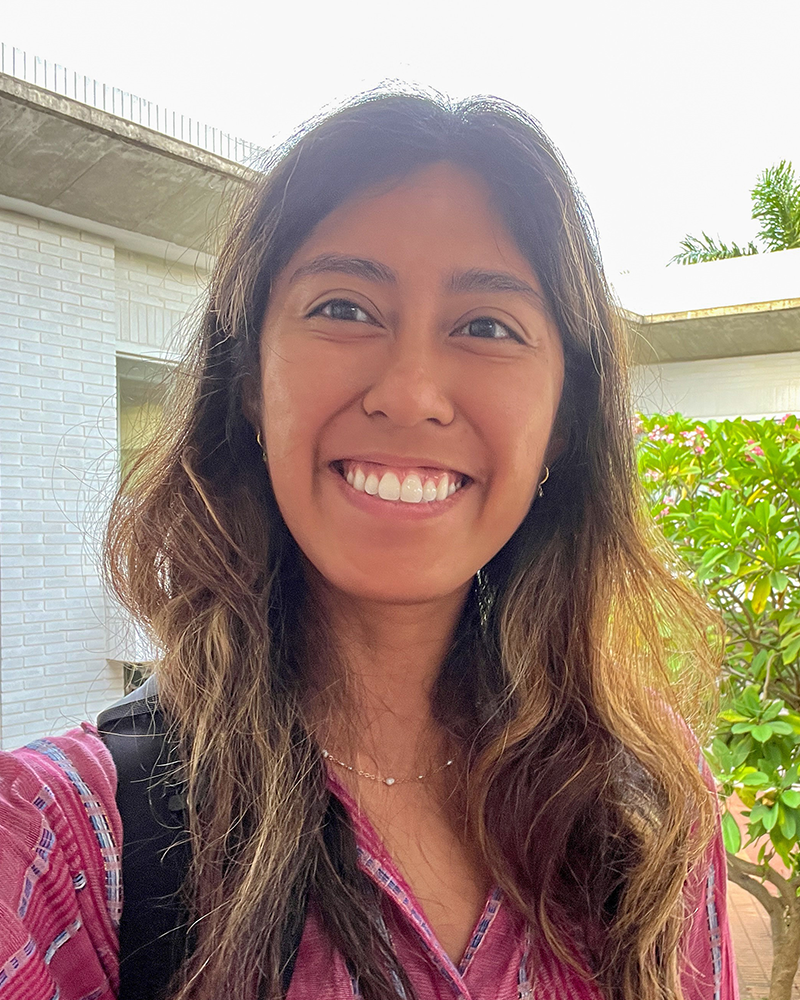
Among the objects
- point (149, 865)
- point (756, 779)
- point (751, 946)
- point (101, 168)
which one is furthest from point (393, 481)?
point (751, 946)

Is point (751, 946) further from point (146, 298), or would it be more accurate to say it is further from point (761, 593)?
point (146, 298)

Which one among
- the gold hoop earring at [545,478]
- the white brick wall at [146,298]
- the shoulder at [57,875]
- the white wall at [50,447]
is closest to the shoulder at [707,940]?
the gold hoop earring at [545,478]

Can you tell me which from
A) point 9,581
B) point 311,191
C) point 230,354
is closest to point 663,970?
point 230,354

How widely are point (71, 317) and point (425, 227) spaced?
3490 mm

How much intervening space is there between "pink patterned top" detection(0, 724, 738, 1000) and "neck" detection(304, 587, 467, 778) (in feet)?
0.32

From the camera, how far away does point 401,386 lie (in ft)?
3.22

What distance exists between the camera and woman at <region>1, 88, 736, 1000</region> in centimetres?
94

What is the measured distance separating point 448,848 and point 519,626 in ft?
1.08

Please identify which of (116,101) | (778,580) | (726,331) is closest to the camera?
(778,580)

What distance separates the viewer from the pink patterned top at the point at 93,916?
76 centimetres

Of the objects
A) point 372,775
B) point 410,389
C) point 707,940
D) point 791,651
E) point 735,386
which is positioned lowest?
point 707,940

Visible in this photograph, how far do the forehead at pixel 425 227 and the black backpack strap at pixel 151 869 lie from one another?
0.59 metres

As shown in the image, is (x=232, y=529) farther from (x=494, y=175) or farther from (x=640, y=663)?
(x=640, y=663)

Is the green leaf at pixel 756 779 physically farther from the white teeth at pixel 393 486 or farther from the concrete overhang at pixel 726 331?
the concrete overhang at pixel 726 331
